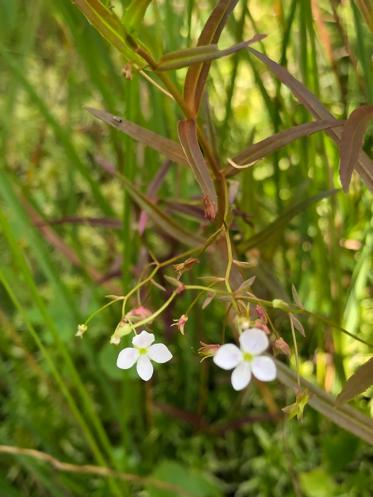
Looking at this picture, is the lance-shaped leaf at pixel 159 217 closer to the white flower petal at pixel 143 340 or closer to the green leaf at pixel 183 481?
the white flower petal at pixel 143 340

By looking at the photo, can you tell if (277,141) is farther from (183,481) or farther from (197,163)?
(183,481)

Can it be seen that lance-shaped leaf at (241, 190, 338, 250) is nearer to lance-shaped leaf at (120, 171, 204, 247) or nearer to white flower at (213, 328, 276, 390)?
lance-shaped leaf at (120, 171, 204, 247)

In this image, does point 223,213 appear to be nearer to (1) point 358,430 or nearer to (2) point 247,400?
(1) point 358,430

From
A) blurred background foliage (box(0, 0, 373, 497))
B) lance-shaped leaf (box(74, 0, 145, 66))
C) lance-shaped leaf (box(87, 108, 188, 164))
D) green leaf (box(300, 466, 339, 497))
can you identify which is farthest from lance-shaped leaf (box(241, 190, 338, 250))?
green leaf (box(300, 466, 339, 497))

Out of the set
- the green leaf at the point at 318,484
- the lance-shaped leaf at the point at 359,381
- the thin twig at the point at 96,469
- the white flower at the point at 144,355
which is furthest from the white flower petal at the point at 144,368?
the green leaf at the point at 318,484

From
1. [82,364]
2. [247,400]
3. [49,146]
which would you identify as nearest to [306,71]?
[247,400]

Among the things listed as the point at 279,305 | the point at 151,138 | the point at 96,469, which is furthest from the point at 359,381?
the point at 96,469
